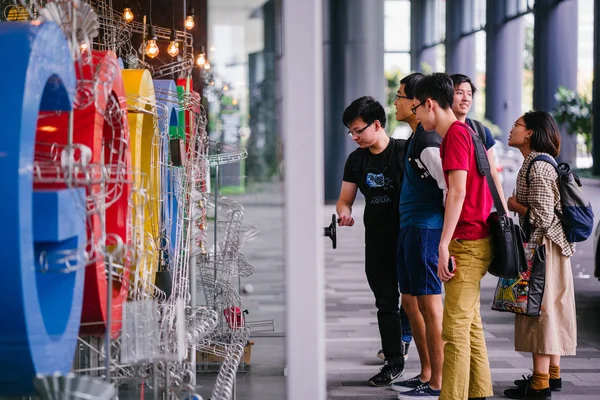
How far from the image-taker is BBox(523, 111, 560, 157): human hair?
4480 millimetres

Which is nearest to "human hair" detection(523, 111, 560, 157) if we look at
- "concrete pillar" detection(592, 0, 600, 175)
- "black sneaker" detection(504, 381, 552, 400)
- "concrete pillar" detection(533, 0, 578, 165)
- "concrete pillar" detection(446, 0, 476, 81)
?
"black sneaker" detection(504, 381, 552, 400)

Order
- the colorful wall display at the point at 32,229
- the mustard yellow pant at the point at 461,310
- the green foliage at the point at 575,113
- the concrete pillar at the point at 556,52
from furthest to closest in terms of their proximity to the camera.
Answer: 1. the concrete pillar at the point at 556,52
2. the green foliage at the point at 575,113
3. the mustard yellow pant at the point at 461,310
4. the colorful wall display at the point at 32,229

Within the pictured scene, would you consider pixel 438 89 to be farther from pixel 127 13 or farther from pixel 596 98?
pixel 596 98

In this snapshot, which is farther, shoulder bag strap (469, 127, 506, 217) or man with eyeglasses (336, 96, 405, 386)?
man with eyeglasses (336, 96, 405, 386)

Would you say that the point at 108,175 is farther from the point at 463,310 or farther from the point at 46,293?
the point at 463,310

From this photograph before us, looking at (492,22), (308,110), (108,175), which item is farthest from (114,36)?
(492,22)

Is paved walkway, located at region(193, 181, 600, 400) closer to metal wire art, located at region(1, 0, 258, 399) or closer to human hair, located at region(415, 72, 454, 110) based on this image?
metal wire art, located at region(1, 0, 258, 399)

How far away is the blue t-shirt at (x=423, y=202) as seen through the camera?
13.9 ft

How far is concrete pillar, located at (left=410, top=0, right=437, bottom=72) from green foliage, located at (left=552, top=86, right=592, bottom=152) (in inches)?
347

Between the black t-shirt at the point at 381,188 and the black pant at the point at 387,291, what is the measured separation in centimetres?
5

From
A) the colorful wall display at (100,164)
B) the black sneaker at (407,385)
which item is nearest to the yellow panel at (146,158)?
the colorful wall display at (100,164)

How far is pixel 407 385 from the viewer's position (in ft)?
15.1

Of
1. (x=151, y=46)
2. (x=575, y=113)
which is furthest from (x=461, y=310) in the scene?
(x=575, y=113)

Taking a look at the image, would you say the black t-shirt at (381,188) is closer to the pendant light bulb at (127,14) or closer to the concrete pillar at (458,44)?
the pendant light bulb at (127,14)
